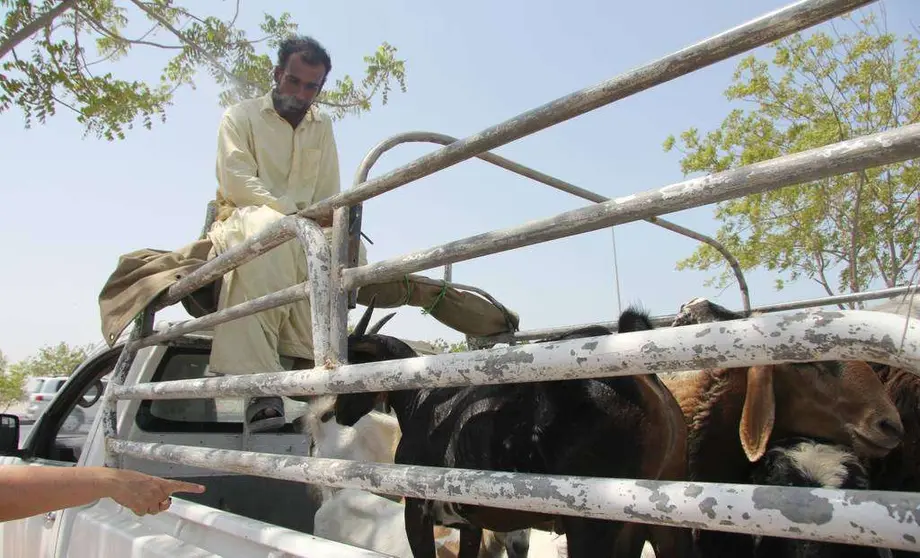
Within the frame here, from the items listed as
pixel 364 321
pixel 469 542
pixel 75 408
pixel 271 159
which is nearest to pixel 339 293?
pixel 364 321

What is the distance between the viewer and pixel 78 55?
313 inches

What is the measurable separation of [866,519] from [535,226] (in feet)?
2.93

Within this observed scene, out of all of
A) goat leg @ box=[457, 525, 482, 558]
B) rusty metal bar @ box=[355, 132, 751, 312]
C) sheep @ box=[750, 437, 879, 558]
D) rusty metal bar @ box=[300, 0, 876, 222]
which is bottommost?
goat leg @ box=[457, 525, 482, 558]

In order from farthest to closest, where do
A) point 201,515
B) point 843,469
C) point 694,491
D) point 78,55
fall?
point 78,55
point 201,515
point 843,469
point 694,491

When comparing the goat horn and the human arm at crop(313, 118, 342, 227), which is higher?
the human arm at crop(313, 118, 342, 227)

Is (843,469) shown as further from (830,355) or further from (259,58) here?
(259,58)

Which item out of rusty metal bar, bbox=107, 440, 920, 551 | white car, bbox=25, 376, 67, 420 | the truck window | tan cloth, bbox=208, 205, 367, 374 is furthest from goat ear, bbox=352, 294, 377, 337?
white car, bbox=25, 376, 67, 420

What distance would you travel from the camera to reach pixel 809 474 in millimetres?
1887

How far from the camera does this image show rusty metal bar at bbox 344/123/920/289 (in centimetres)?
101

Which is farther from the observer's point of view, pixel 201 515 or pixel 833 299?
pixel 833 299

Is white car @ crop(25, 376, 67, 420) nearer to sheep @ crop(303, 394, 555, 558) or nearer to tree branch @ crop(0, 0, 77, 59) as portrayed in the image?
tree branch @ crop(0, 0, 77, 59)

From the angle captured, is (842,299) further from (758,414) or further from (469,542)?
(469,542)

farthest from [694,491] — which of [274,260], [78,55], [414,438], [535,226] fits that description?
[78,55]

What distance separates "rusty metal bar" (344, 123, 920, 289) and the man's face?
88.2 inches
